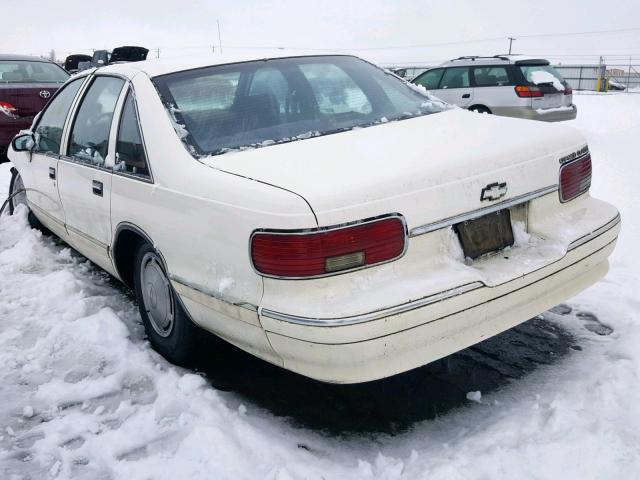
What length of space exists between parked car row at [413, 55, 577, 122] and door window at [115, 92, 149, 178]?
8645 mm

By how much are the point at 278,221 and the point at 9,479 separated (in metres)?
1.46

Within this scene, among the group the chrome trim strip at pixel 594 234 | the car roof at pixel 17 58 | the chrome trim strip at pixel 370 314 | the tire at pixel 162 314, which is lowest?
the tire at pixel 162 314

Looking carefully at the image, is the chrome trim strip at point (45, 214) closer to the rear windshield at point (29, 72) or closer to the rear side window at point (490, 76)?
the rear windshield at point (29, 72)

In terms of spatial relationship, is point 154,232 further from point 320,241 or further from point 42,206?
point 42,206

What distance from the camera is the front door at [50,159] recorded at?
4.43 meters

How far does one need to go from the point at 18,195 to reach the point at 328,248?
187 inches

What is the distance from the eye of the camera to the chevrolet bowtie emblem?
2643 millimetres

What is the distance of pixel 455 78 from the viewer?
39.6 ft

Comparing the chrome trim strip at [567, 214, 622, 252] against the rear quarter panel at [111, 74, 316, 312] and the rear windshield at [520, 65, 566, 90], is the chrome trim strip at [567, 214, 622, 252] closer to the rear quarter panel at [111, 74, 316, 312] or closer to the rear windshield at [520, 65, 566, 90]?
the rear quarter panel at [111, 74, 316, 312]

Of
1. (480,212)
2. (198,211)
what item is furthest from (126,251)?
(480,212)

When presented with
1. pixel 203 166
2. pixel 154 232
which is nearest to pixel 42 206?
pixel 154 232

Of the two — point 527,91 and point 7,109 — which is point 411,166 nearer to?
point 7,109

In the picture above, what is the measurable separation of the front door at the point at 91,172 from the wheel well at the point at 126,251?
0.09m

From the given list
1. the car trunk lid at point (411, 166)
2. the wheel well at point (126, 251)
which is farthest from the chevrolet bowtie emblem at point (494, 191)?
the wheel well at point (126, 251)
